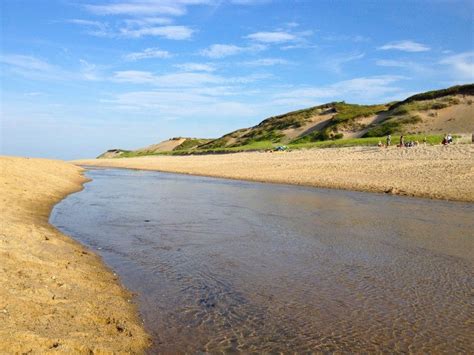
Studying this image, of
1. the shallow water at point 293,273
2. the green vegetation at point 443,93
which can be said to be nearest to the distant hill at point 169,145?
the green vegetation at point 443,93

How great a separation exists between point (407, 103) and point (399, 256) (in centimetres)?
6980

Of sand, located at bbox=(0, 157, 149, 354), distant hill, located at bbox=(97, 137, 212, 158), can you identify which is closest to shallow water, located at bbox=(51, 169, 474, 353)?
sand, located at bbox=(0, 157, 149, 354)

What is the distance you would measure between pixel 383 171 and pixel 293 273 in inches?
799

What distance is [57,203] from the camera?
718 inches

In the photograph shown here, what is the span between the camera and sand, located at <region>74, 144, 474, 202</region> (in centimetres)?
2138

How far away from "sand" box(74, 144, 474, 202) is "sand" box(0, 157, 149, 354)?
16754mm

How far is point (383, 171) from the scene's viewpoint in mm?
27109

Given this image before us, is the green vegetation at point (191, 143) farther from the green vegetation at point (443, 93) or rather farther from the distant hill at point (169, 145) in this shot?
the green vegetation at point (443, 93)

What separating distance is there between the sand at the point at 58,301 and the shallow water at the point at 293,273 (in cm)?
45

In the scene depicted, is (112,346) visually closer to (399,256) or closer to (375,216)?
(399,256)

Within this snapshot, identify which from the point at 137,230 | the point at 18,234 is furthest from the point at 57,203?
the point at 18,234

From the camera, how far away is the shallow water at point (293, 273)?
592cm

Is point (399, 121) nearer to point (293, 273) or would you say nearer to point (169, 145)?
point (293, 273)

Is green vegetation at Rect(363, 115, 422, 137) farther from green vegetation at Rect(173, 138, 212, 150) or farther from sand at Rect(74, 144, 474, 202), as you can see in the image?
green vegetation at Rect(173, 138, 212, 150)
